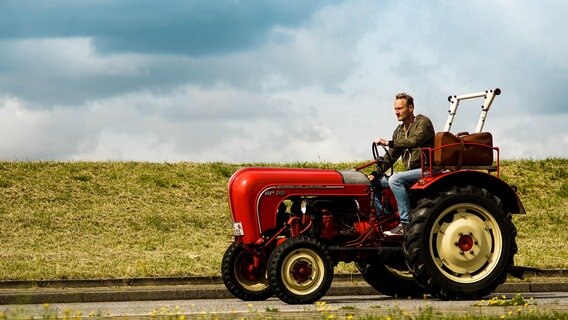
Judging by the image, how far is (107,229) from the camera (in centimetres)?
2369

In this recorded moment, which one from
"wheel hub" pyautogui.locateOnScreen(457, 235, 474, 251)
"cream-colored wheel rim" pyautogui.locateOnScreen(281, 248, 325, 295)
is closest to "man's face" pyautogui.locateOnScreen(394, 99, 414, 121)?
"wheel hub" pyautogui.locateOnScreen(457, 235, 474, 251)

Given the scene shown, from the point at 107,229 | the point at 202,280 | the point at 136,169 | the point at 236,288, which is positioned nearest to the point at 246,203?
the point at 236,288

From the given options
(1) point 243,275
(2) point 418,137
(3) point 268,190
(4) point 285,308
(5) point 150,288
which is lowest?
(5) point 150,288

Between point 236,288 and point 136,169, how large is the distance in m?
15.7

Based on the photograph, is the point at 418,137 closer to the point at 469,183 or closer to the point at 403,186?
the point at 403,186

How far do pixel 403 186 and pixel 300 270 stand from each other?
5.29 ft

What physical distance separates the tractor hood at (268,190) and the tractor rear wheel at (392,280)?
1.61 metres

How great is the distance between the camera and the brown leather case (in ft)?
42.5

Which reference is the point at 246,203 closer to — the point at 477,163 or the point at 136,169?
the point at 477,163

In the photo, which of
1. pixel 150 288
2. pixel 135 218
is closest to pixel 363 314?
pixel 150 288

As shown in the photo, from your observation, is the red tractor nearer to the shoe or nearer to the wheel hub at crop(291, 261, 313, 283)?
the shoe

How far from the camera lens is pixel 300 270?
12258 mm

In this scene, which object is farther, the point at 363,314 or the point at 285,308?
the point at 285,308

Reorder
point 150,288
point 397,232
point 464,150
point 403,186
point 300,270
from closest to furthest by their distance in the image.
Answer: point 300,270, point 403,186, point 397,232, point 464,150, point 150,288
